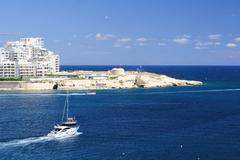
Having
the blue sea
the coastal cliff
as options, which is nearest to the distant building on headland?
the coastal cliff

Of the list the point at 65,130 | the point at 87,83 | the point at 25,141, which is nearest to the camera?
the point at 25,141

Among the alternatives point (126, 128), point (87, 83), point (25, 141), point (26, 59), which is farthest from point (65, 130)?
point (26, 59)

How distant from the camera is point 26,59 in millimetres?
165750

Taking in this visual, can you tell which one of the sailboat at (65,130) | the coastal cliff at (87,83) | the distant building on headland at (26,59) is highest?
the distant building on headland at (26,59)

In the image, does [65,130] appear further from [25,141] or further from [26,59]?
[26,59]

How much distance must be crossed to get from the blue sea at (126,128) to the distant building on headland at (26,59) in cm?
4107

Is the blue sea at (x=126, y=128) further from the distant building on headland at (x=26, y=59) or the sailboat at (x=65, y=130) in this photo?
the distant building on headland at (x=26, y=59)

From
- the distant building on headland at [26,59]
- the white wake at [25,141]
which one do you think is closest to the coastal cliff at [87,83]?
the distant building on headland at [26,59]

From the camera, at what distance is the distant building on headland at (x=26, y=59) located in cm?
14738

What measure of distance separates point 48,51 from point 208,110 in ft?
323

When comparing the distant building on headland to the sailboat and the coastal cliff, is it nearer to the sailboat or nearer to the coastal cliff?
the coastal cliff

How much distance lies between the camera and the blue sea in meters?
51.7

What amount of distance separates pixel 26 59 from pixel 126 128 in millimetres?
105283

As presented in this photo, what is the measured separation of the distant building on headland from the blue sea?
41071mm
